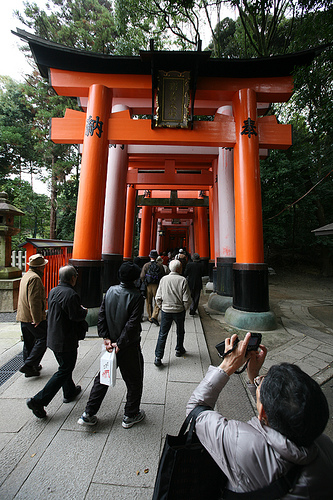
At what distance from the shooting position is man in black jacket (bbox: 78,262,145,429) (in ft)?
7.07

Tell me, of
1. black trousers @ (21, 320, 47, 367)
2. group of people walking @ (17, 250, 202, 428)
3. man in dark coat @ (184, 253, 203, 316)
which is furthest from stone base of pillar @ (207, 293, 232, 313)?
black trousers @ (21, 320, 47, 367)

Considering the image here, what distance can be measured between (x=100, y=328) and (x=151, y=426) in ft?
3.40

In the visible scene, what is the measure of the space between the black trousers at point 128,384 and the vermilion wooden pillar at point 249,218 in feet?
11.8

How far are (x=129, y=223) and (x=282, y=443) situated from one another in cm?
1110

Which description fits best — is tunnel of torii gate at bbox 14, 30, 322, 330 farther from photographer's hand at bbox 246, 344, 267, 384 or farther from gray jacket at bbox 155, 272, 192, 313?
photographer's hand at bbox 246, 344, 267, 384

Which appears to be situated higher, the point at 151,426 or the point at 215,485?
the point at 215,485

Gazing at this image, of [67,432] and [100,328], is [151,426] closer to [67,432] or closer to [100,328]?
[67,432]

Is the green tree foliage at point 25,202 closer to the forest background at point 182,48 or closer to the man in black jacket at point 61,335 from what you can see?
the forest background at point 182,48

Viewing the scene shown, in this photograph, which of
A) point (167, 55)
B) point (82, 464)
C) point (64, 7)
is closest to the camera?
point (82, 464)

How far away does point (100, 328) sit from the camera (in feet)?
7.39

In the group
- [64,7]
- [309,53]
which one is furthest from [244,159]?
[64,7]

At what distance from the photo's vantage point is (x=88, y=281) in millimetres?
4980

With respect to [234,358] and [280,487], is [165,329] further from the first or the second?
[280,487]

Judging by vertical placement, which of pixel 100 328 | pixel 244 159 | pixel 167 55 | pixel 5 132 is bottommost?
pixel 100 328
